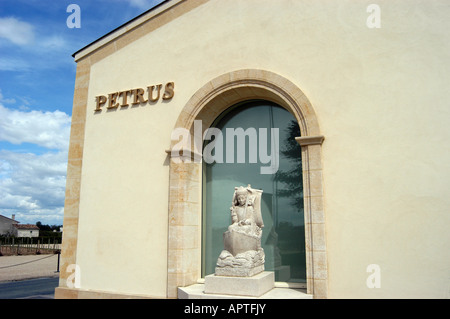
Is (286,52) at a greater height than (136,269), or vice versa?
(286,52)

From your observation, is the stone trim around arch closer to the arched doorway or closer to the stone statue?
the arched doorway

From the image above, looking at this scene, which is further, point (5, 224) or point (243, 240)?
point (5, 224)

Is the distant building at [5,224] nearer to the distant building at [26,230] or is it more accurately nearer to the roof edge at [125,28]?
the distant building at [26,230]

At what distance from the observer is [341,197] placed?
22.6 feet

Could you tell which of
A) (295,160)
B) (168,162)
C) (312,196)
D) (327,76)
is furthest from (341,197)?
(168,162)

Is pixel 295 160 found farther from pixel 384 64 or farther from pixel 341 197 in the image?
pixel 384 64

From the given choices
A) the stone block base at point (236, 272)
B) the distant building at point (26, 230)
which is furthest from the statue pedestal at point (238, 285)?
the distant building at point (26, 230)

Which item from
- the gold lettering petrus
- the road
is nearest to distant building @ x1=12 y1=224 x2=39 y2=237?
the road

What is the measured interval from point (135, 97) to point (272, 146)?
3.76 meters

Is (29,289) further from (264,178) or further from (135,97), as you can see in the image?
(264,178)

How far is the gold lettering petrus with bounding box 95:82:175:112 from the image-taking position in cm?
880

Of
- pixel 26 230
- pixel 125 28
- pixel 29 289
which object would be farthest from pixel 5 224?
pixel 125 28

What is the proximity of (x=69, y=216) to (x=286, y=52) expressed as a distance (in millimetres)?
6824

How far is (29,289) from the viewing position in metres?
11.4
